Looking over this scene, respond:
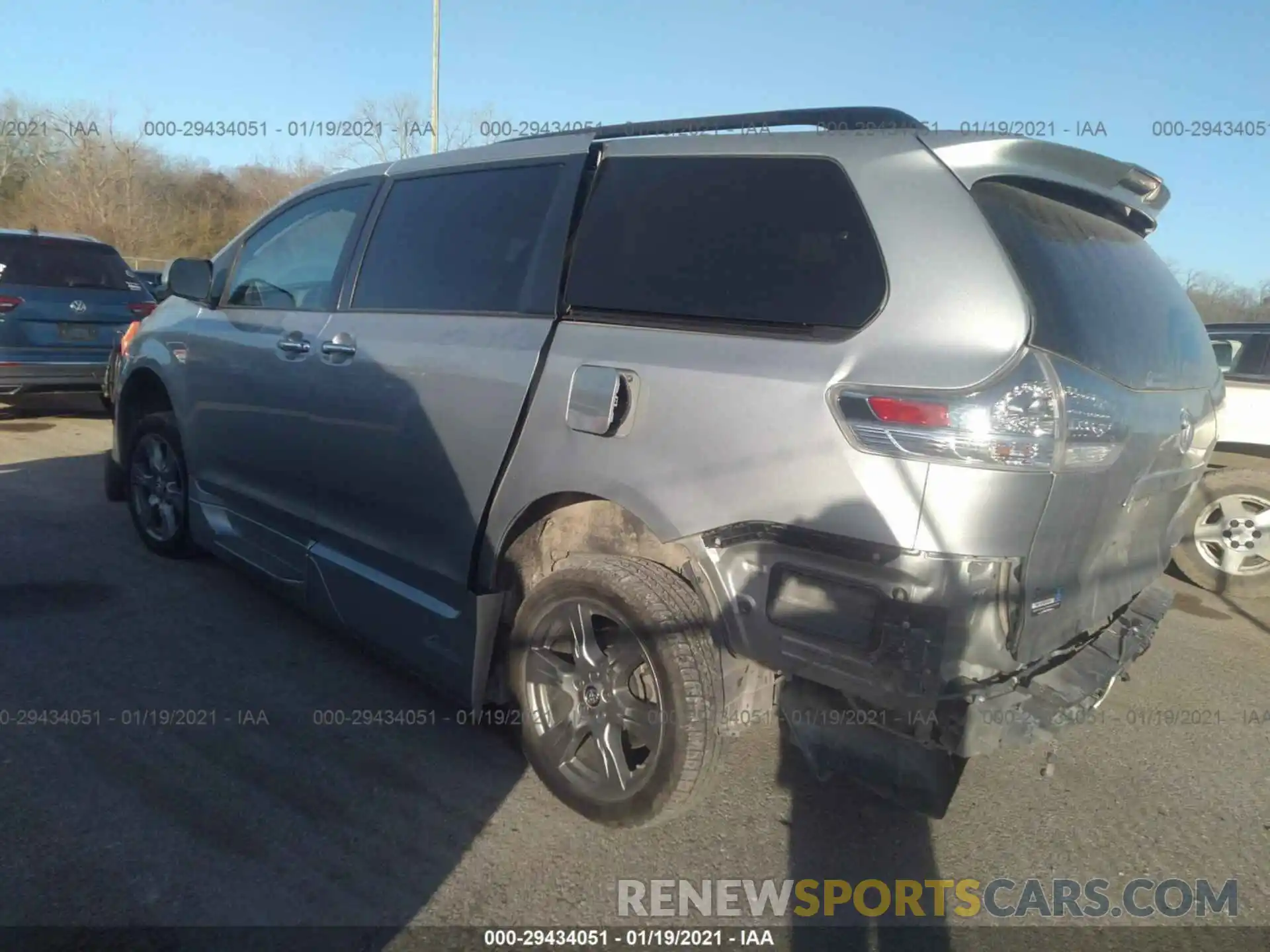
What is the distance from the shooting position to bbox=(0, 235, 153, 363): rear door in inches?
339

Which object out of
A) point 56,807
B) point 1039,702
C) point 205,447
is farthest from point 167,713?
point 1039,702

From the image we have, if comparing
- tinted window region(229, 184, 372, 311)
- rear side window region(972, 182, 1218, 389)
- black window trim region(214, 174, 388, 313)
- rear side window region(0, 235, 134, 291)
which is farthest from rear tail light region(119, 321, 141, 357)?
rear side window region(972, 182, 1218, 389)

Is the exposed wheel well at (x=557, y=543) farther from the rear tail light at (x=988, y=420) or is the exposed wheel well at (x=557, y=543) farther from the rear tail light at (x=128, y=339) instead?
the rear tail light at (x=128, y=339)

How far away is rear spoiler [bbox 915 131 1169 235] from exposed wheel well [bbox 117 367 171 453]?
4255 millimetres

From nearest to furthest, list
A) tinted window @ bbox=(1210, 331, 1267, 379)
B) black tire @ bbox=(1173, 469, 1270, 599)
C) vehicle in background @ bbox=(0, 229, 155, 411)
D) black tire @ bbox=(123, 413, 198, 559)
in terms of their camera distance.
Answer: black tire @ bbox=(123, 413, 198, 559), black tire @ bbox=(1173, 469, 1270, 599), tinted window @ bbox=(1210, 331, 1267, 379), vehicle in background @ bbox=(0, 229, 155, 411)

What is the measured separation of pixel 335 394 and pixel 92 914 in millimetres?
1900

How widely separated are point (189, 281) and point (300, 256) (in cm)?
76

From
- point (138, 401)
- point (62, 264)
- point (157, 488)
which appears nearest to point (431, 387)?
point (157, 488)

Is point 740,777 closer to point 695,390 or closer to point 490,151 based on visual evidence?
point 695,390

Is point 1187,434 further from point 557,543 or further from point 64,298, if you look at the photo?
point 64,298

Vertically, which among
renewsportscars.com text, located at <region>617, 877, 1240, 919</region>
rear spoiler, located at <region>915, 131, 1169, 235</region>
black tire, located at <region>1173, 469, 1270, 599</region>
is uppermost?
rear spoiler, located at <region>915, 131, 1169, 235</region>

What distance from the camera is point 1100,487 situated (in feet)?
7.91

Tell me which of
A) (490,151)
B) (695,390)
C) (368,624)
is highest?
(490,151)

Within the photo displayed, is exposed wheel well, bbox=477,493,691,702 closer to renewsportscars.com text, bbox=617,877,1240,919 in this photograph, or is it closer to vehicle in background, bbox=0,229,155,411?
renewsportscars.com text, bbox=617,877,1240,919
